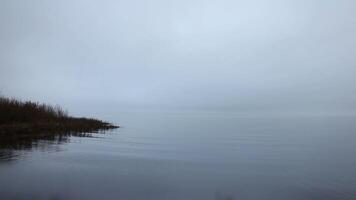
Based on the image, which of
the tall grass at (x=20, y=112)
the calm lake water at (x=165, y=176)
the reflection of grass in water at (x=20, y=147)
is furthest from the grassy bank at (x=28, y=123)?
the calm lake water at (x=165, y=176)

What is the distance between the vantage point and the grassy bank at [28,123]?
29091 mm

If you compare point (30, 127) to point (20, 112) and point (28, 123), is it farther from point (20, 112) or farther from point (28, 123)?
point (20, 112)

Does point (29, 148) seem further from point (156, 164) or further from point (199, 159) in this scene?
point (199, 159)

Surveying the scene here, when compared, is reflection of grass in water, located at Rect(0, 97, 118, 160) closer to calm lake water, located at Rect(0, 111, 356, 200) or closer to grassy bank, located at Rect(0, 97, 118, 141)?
grassy bank, located at Rect(0, 97, 118, 141)

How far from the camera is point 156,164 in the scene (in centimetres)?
2116

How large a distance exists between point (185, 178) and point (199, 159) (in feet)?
24.1

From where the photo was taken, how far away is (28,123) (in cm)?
3319

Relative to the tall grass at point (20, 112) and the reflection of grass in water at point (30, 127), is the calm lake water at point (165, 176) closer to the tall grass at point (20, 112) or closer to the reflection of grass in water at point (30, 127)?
the reflection of grass in water at point (30, 127)

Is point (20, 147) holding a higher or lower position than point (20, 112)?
lower

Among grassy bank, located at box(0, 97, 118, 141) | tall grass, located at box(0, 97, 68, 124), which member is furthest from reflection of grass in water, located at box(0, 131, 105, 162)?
tall grass, located at box(0, 97, 68, 124)

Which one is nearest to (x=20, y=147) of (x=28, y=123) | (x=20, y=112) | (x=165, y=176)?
(x=28, y=123)

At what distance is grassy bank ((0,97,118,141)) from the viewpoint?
29091 mm

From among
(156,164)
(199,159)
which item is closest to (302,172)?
(199,159)

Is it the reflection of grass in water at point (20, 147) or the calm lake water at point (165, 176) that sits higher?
the reflection of grass in water at point (20, 147)
